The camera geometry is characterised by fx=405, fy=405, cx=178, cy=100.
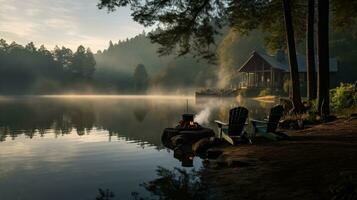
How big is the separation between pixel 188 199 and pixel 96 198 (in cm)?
229

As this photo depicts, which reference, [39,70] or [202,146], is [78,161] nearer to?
[202,146]

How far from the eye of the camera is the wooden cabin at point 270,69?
71856mm

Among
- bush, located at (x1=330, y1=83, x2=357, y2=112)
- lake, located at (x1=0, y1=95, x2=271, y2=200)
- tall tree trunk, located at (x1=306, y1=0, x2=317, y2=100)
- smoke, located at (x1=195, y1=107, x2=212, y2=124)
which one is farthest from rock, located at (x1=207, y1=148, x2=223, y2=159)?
smoke, located at (x1=195, y1=107, x2=212, y2=124)

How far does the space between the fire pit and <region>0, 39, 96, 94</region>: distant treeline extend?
5915 inches

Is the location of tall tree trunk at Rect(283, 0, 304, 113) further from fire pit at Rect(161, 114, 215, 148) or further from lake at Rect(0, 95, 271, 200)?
fire pit at Rect(161, 114, 215, 148)

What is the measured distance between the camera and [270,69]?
76625mm

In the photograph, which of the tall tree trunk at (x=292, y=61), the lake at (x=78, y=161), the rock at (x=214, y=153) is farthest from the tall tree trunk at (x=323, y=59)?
the rock at (x=214, y=153)

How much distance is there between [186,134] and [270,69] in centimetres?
6127

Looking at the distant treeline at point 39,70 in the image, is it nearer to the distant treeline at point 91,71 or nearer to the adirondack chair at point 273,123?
the distant treeline at point 91,71

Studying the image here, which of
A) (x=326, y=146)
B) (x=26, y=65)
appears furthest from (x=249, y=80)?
(x=26, y=65)

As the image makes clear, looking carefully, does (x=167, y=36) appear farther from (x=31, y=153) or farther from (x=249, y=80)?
(x=249, y=80)

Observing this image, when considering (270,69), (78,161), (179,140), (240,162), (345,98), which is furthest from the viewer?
(270,69)

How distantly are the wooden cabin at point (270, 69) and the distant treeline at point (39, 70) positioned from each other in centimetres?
10342

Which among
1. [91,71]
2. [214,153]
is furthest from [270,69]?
[91,71]
